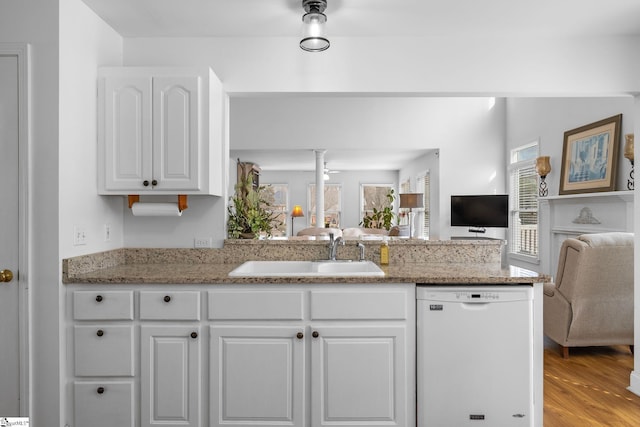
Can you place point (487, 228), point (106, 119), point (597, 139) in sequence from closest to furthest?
point (106, 119) → point (597, 139) → point (487, 228)

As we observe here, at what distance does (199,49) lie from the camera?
2807mm

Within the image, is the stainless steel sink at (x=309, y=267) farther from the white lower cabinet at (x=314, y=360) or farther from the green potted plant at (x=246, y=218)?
the white lower cabinet at (x=314, y=360)

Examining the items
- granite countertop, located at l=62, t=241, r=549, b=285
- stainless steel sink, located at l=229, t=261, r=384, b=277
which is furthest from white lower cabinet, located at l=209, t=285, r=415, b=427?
stainless steel sink, located at l=229, t=261, r=384, b=277

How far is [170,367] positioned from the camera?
221cm

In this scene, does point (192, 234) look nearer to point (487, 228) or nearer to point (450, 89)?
point (450, 89)

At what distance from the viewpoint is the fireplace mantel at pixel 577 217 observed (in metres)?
4.09

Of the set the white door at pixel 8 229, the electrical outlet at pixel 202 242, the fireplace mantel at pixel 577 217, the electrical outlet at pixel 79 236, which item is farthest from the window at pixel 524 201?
the white door at pixel 8 229

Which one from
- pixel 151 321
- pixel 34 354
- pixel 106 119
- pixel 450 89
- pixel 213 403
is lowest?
pixel 213 403

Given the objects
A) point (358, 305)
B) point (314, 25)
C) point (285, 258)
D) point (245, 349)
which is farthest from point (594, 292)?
point (314, 25)

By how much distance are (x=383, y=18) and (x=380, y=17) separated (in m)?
0.02

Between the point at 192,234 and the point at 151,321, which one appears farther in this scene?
the point at 192,234

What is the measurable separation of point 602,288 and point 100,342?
3.60 m

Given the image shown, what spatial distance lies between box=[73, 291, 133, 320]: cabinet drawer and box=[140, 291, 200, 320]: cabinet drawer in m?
0.08

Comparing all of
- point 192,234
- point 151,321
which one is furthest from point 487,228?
point 151,321
